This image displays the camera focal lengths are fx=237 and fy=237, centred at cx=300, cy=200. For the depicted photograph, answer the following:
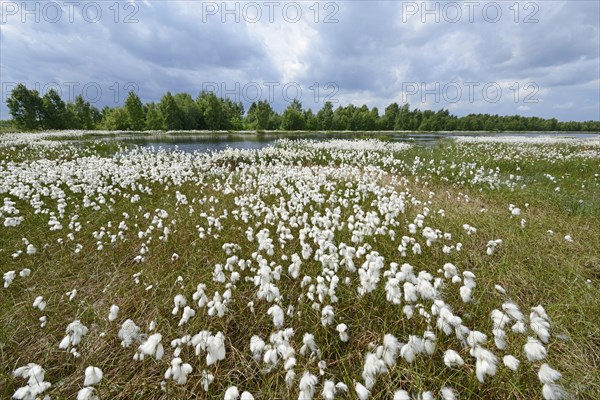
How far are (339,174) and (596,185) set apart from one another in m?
9.63

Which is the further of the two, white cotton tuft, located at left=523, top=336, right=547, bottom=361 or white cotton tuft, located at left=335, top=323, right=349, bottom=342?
white cotton tuft, located at left=335, top=323, right=349, bottom=342

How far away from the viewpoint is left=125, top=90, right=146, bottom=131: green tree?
64.4m

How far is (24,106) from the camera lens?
174 ft

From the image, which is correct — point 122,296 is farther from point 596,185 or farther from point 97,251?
point 596,185

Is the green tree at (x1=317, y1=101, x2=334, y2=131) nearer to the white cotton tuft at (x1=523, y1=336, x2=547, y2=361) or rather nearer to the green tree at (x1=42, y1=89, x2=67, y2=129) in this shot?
the green tree at (x1=42, y1=89, x2=67, y2=129)

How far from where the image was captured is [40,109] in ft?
180

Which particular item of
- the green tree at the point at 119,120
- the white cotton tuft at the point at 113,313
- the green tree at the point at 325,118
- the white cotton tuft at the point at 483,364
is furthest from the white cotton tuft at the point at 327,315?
the green tree at the point at 325,118

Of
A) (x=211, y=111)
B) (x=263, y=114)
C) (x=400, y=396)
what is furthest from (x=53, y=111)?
(x=400, y=396)

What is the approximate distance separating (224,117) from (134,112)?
2452 centimetres

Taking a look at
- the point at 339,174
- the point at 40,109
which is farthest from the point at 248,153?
the point at 40,109

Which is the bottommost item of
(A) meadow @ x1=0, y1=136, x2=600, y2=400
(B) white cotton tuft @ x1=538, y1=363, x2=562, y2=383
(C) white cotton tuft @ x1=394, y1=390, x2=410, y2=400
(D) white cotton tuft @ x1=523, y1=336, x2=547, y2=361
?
(A) meadow @ x1=0, y1=136, x2=600, y2=400

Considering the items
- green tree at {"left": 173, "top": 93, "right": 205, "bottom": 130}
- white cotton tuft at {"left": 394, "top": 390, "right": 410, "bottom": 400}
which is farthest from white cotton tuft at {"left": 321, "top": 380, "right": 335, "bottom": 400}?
green tree at {"left": 173, "top": 93, "right": 205, "bottom": 130}

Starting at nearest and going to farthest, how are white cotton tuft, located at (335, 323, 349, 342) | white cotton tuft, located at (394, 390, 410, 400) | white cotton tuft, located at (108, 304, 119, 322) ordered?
1. white cotton tuft, located at (394, 390, 410, 400)
2. white cotton tuft, located at (335, 323, 349, 342)
3. white cotton tuft, located at (108, 304, 119, 322)

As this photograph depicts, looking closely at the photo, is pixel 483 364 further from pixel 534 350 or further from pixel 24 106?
pixel 24 106
